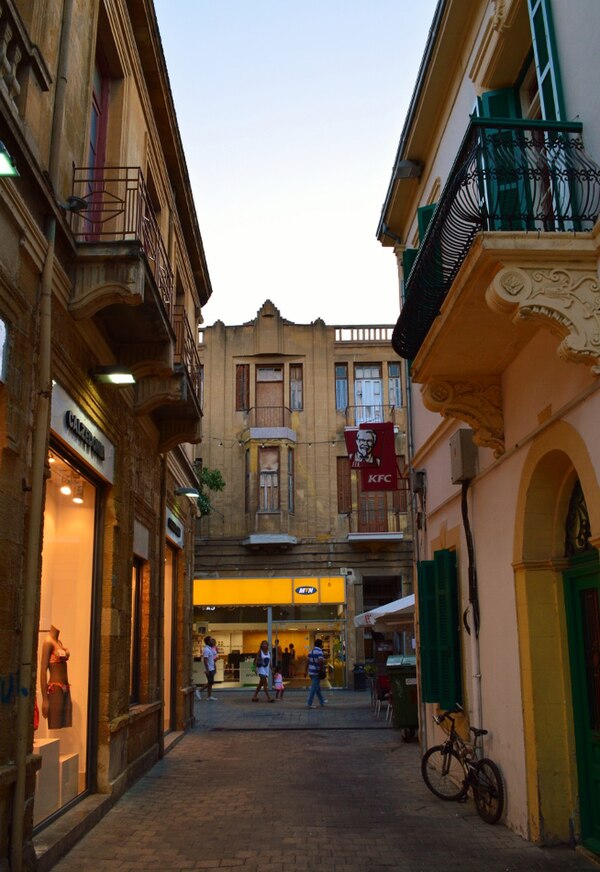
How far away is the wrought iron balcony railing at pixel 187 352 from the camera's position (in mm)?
12250

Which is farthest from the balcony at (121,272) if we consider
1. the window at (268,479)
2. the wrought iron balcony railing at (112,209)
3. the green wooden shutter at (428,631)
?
the window at (268,479)

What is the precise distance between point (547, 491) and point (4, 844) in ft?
17.5

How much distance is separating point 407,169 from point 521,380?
18.5ft

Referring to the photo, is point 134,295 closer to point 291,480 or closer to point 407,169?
point 407,169

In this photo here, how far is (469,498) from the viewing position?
9.83 meters

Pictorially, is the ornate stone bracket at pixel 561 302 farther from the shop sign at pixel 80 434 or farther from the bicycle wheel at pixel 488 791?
the bicycle wheel at pixel 488 791

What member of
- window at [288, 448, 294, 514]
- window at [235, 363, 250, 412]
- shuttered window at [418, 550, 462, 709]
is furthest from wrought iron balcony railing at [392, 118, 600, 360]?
window at [235, 363, 250, 412]

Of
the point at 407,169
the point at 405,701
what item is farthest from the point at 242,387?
the point at 407,169

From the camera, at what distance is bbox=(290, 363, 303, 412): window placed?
101 feet

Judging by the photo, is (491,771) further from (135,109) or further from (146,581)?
(135,109)

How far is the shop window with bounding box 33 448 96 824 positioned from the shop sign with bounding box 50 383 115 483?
0.20 m

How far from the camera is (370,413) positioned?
30438 mm

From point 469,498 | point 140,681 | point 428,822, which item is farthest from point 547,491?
point 140,681

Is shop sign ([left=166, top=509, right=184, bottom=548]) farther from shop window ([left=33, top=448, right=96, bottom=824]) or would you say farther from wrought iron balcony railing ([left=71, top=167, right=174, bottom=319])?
wrought iron balcony railing ([left=71, top=167, right=174, bottom=319])
